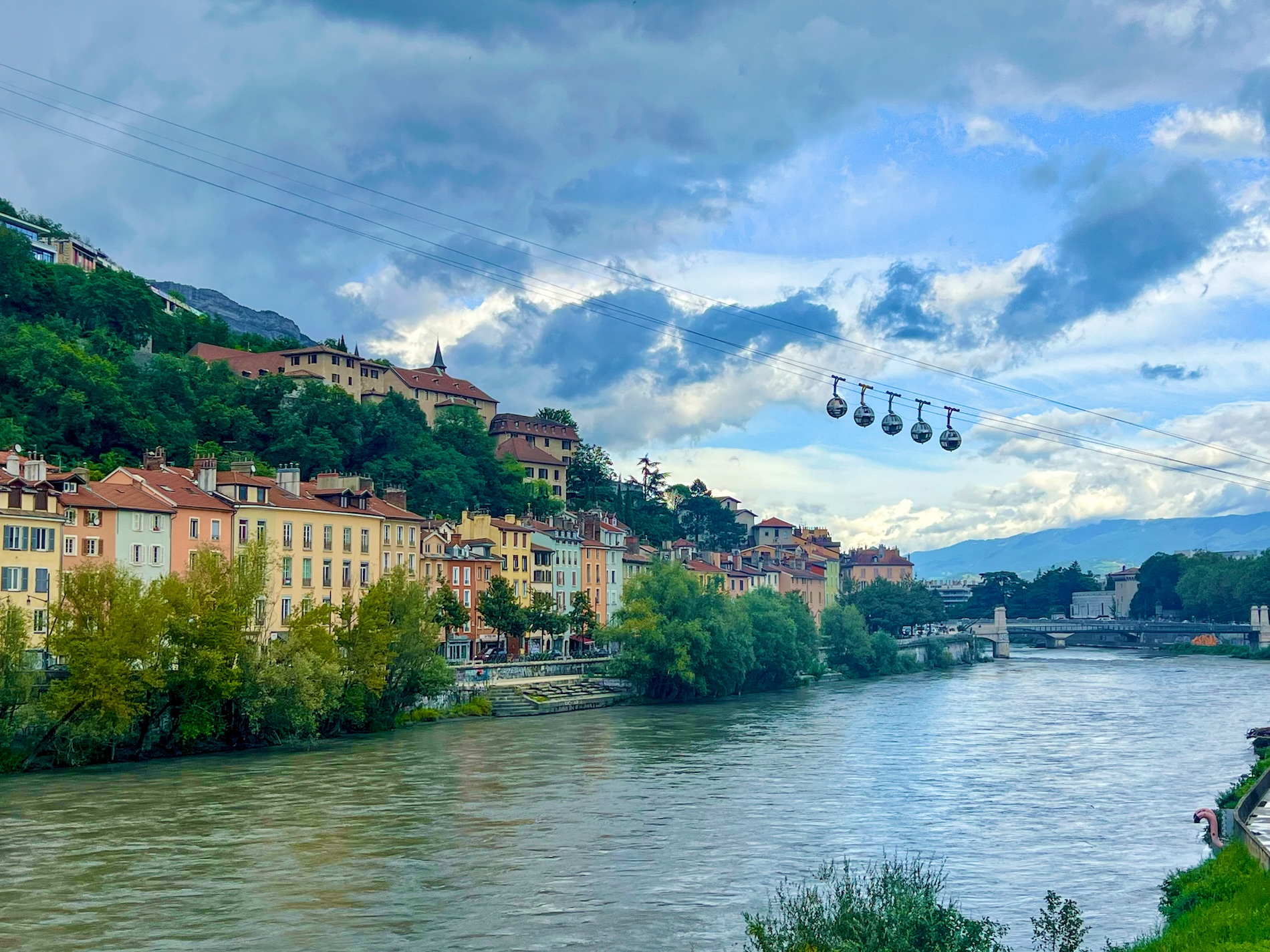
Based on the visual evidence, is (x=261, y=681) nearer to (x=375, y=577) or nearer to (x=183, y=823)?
(x=183, y=823)

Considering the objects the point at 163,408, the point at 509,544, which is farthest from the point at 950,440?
the point at 163,408

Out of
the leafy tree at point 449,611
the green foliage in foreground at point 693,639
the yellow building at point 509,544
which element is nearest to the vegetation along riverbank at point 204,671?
the leafy tree at point 449,611

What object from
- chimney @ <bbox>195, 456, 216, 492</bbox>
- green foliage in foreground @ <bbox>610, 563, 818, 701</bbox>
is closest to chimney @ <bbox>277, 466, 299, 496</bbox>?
chimney @ <bbox>195, 456, 216, 492</bbox>

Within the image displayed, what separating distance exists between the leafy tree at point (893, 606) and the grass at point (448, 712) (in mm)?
74485

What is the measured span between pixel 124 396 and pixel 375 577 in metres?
27.6

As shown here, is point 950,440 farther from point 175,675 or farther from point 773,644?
point 773,644

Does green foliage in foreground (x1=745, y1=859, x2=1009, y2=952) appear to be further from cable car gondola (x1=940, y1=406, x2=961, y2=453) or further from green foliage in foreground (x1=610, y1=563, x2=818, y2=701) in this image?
green foliage in foreground (x1=610, y1=563, x2=818, y2=701)

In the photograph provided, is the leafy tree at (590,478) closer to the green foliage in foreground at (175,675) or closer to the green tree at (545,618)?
the green tree at (545,618)

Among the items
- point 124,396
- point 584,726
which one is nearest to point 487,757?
point 584,726

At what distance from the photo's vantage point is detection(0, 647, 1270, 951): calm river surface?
25.6 m

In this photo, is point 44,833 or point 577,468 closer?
point 44,833

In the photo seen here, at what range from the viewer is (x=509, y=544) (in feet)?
295

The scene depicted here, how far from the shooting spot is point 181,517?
200ft

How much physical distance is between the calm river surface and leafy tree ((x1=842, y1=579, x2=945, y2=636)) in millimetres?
76654
